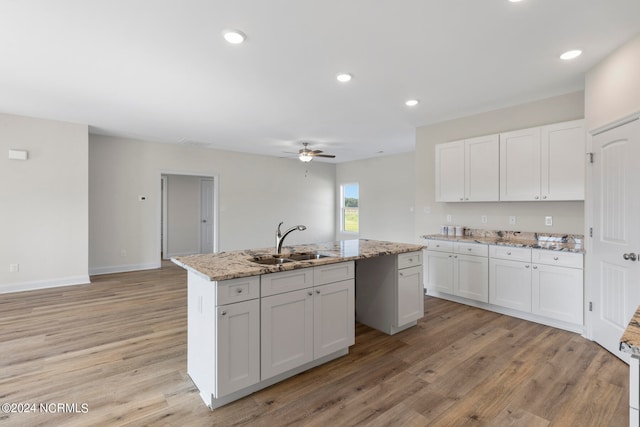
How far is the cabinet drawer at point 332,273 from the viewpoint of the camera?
250cm

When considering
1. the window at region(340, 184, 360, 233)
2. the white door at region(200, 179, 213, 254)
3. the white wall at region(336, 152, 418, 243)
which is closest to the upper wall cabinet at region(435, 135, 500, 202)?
the white wall at region(336, 152, 418, 243)

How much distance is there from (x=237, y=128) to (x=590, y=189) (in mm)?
4746

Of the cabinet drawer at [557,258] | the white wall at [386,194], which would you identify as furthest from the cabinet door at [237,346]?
the white wall at [386,194]

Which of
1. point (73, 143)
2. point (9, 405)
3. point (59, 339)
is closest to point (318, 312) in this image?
point (9, 405)

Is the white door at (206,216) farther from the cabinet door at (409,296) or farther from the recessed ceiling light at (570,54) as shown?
the recessed ceiling light at (570,54)

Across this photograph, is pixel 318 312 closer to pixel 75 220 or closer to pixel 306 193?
pixel 75 220

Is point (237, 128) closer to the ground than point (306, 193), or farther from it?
farther from it

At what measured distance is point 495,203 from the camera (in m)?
4.27

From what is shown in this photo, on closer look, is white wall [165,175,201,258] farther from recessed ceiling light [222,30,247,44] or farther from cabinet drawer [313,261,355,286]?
cabinet drawer [313,261,355,286]

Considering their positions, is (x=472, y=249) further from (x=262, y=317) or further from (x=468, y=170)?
(x=262, y=317)

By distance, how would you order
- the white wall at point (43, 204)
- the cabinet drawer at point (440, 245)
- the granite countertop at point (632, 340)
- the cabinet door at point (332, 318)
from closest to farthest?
the granite countertop at point (632, 340)
the cabinet door at point (332, 318)
the cabinet drawer at point (440, 245)
the white wall at point (43, 204)

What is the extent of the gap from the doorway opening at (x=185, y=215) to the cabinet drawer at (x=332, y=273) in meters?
5.90

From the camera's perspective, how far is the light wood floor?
77.7 inches

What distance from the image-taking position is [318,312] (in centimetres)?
251
